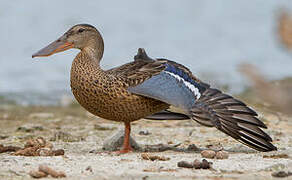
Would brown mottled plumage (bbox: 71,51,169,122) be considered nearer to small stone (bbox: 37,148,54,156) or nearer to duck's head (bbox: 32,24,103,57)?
duck's head (bbox: 32,24,103,57)

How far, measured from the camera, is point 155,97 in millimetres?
5930

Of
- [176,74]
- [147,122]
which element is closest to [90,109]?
[176,74]

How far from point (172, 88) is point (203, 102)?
1.25 ft

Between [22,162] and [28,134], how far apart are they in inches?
135

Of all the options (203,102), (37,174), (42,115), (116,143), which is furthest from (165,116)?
(42,115)

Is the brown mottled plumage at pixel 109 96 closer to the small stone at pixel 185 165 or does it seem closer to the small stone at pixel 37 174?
the small stone at pixel 185 165

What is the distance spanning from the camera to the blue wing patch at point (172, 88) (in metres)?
5.93

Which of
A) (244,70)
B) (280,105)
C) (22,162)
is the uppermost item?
Answer: (244,70)

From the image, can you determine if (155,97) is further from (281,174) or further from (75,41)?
(281,174)

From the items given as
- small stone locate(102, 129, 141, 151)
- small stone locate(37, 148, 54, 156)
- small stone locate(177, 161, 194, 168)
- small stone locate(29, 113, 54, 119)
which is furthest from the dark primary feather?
small stone locate(29, 113, 54, 119)

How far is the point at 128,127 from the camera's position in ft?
20.9

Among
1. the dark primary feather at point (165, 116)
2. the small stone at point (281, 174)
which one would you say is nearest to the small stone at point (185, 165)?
the small stone at point (281, 174)

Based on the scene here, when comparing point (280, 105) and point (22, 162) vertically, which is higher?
point (280, 105)

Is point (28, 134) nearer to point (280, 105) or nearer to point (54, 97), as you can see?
point (280, 105)
